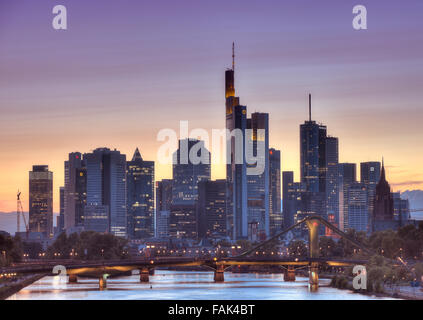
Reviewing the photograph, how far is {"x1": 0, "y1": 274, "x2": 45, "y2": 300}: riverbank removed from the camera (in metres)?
124

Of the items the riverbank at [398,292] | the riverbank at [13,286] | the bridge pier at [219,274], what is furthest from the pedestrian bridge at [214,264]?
the riverbank at [398,292]

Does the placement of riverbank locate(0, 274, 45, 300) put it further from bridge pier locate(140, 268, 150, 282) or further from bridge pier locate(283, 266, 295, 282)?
bridge pier locate(283, 266, 295, 282)

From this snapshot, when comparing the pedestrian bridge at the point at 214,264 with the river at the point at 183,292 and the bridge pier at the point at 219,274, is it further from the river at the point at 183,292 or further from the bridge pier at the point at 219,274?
the river at the point at 183,292

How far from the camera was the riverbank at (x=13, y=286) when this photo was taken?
123887mm

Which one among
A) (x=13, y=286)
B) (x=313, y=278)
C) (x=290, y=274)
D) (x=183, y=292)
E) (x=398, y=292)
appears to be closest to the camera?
(x=398, y=292)

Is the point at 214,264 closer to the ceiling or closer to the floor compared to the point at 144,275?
closer to the ceiling

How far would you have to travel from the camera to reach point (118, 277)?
19375cm

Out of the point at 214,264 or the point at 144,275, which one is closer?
the point at 144,275

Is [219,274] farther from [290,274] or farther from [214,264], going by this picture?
[290,274]

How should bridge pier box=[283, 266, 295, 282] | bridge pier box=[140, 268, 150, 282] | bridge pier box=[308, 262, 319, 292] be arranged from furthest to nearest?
bridge pier box=[283, 266, 295, 282] < bridge pier box=[140, 268, 150, 282] < bridge pier box=[308, 262, 319, 292]

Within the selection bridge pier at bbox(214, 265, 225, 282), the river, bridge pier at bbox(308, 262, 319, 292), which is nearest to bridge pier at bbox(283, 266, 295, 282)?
the river

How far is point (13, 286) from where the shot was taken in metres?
136

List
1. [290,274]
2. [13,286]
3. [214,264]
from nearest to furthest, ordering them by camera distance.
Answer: [13,286] < [290,274] < [214,264]

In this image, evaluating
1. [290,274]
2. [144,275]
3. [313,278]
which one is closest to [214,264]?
[290,274]
